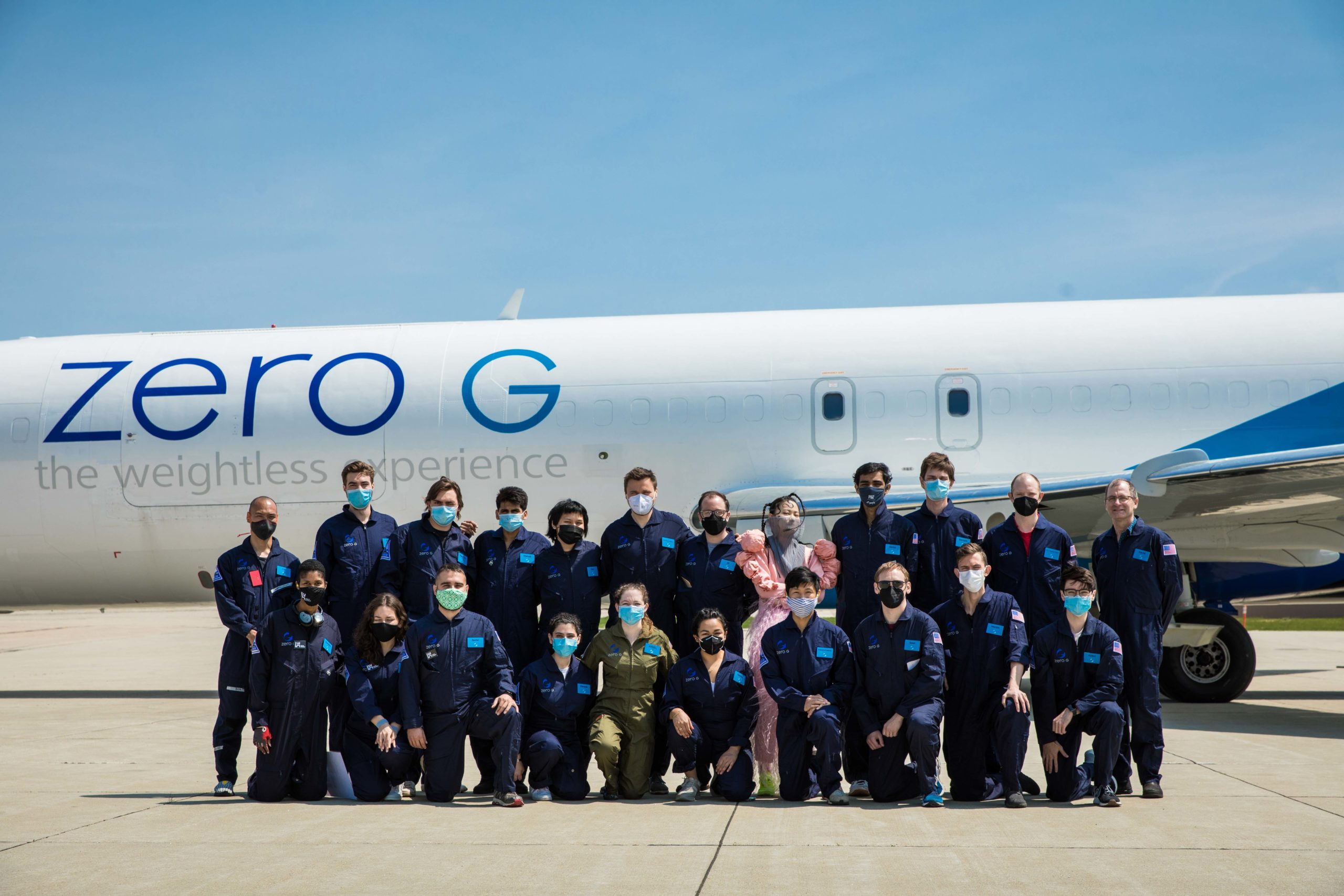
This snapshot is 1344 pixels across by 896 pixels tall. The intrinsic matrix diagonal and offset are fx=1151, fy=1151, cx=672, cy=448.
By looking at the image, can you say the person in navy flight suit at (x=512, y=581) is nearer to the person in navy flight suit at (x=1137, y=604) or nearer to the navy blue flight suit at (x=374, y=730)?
the navy blue flight suit at (x=374, y=730)

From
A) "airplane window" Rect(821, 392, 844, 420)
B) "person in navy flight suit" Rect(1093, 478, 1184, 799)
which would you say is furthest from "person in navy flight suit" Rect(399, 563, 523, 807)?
"airplane window" Rect(821, 392, 844, 420)

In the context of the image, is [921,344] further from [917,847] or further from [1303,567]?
[917,847]

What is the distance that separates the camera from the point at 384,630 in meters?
6.94

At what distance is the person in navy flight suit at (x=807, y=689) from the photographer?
6562mm

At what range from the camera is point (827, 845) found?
5.41 meters

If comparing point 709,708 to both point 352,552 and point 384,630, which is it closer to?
point 384,630

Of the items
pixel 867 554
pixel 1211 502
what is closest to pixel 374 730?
pixel 867 554

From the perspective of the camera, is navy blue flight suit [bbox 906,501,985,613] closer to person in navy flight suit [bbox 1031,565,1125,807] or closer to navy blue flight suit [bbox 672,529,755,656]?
person in navy flight suit [bbox 1031,565,1125,807]

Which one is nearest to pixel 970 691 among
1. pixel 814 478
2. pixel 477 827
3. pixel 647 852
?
pixel 647 852

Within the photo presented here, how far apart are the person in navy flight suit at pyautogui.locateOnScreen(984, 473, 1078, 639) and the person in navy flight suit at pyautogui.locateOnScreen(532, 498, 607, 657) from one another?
2615mm

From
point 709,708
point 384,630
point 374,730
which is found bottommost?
point 374,730

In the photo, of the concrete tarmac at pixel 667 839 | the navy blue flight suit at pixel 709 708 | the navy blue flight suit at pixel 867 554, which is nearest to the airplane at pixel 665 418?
the navy blue flight suit at pixel 867 554

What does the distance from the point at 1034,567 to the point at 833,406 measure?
4515 millimetres

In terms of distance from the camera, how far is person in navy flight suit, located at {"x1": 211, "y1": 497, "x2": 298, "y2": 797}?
22.9 feet
